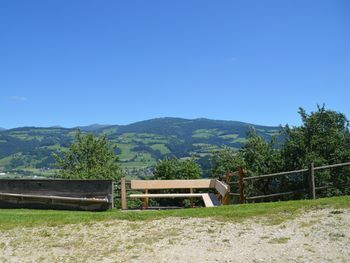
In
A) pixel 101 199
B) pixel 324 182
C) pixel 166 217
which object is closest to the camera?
pixel 166 217

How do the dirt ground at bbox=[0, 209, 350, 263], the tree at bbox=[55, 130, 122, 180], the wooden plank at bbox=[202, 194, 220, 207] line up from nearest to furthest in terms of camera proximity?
the dirt ground at bbox=[0, 209, 350, 263] → the wooden plank at bbox=[202, 194, 220, 207] → the tree at bbox=[55, 130, 122, 180]

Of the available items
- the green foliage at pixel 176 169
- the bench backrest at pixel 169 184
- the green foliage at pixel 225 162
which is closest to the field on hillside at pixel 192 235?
the bench backrest at pixel 169 184

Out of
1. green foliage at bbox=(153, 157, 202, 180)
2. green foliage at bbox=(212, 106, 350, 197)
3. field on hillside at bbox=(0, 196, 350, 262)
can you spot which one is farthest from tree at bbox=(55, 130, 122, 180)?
field on hillside at bbox=(0, 196, 350, 262)

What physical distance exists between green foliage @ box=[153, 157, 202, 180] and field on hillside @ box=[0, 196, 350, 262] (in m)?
28.0

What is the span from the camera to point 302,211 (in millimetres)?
10773

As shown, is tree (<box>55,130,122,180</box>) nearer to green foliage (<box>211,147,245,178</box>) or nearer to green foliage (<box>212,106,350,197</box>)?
green foliage (<box>211,147,245,178</box>)

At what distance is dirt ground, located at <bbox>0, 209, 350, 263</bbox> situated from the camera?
25.9 feet

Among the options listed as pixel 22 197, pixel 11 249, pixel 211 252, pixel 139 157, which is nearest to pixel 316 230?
pixel 211 252

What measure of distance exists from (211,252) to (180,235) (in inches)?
56.1

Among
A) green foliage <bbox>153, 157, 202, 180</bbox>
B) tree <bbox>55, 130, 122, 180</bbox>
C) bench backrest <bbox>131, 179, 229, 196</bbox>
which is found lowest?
green foliage <bbox>153, 157, 202, 180</bbox>

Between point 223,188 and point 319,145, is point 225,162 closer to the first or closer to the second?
point 319,145

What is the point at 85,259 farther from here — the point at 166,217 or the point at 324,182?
the point at 324,182

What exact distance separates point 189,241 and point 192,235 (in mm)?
430

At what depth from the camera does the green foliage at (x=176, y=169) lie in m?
40.2
